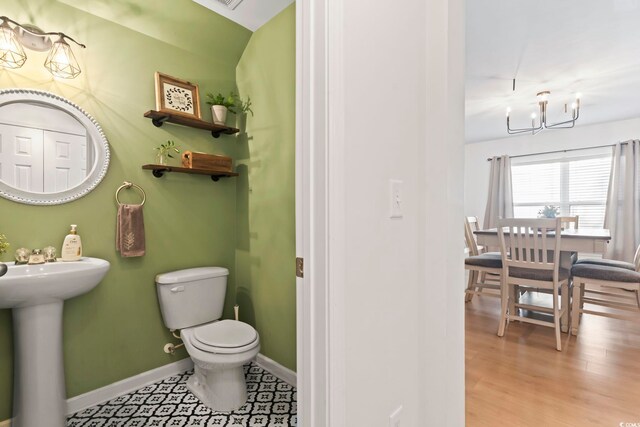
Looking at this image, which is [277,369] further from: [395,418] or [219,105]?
[219,105]

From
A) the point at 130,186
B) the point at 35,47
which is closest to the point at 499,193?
the point at 130,186

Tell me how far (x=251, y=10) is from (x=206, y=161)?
3.40ft

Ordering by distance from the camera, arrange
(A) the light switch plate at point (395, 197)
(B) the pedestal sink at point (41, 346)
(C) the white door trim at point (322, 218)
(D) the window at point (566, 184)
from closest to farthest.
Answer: (C) the white door trim at point (322, 218), (A) the light switch plate at point (395, 197), (B) the pedestal sink at point (41, 346), (D) the window at point (566, 184)

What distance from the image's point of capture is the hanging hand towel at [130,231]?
185 centimetres

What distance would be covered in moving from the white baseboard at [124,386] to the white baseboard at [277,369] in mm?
487

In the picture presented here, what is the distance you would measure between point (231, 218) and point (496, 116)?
3.99 metres

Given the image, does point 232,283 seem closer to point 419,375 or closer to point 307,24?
point 419,375

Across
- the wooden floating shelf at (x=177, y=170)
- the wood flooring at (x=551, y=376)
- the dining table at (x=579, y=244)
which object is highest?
the wooden floating shelf at (x=177, y=170)

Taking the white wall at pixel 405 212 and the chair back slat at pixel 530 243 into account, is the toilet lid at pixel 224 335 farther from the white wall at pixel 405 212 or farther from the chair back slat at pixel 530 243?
the chair back slat at pixel 530 243

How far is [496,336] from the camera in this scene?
2.67 meters

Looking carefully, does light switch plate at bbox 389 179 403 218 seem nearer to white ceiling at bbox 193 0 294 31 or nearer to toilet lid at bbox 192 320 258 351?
toilet lid at bbox 192 320 258 351

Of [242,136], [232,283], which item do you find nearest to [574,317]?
[232,283]

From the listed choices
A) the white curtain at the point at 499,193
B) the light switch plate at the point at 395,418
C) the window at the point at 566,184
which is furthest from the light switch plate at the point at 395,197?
the window at the point at 566,184

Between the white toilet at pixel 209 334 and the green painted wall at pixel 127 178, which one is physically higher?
the green painted wall at pixel 127 178
